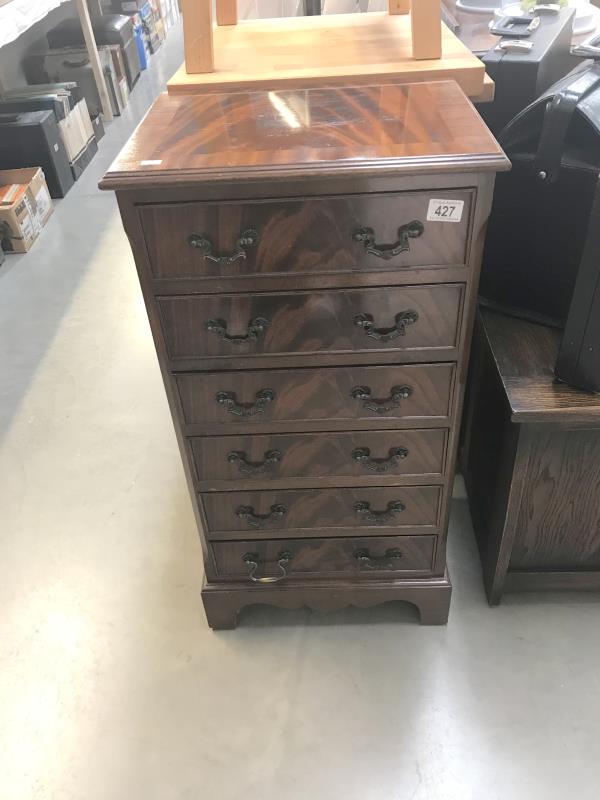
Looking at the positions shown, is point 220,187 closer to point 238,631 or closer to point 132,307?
point 238,631

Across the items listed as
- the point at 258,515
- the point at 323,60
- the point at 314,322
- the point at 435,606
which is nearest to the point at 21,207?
the point at 323,60

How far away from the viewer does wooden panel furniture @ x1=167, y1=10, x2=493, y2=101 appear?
1.01 meters

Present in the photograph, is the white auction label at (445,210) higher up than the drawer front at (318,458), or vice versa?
the white auction label at (445,210)

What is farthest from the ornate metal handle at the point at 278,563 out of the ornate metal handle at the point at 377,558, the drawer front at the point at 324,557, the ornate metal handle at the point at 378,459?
the ornate metal handle at the point at 378,459

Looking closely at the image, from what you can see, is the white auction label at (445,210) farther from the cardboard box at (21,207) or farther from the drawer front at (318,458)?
the cardboard box at (21,207)

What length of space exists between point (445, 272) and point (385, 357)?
16cm

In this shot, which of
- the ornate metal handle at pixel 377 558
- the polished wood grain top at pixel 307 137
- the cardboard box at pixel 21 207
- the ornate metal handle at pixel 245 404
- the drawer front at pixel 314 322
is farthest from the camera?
the cardboard box at pixel 21 207

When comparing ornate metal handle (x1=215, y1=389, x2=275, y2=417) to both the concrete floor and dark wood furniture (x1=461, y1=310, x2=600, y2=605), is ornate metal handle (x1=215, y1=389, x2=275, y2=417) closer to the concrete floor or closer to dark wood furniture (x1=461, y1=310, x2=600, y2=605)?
dark wood furniture (x1=461, y1=310, x2=600, y2=605)

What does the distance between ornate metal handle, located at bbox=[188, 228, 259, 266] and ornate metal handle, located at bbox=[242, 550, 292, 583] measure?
1.98ft

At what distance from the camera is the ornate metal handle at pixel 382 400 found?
1.00 metres

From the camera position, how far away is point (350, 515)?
1.18 metres

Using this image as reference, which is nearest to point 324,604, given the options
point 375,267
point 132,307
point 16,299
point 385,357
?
point 385,357

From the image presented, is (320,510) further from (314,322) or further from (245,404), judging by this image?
(314,322)

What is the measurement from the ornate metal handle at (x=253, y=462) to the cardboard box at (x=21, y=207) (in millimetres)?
1972
